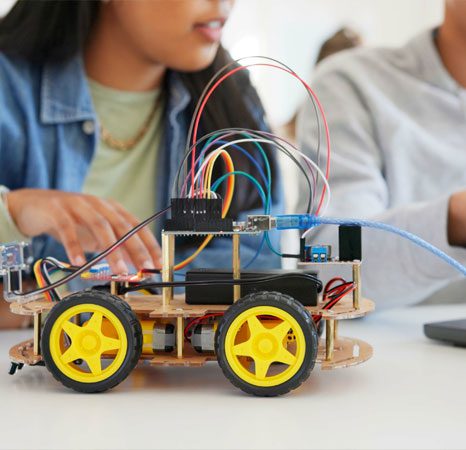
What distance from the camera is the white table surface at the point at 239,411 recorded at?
47cm

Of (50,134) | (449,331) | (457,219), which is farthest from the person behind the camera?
(50,134)

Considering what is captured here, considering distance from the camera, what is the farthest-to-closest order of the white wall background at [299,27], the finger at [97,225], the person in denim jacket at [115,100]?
the white wall background at [299,27] < the person in denim jacket at [115,100] < the finger at [97,225]

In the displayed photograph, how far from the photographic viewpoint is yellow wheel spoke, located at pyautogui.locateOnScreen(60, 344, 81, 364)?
587mm

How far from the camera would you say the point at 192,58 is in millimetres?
1193

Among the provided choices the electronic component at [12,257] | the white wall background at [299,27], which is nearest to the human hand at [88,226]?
the electronic component at [12,257]

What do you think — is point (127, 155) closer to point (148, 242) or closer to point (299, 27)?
point (148, 242)

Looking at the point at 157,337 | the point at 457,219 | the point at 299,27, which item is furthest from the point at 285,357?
the point at 299,27

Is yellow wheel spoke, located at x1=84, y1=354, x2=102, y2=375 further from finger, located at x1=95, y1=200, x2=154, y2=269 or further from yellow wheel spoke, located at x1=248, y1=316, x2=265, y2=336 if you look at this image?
finger, located at x1=95, y1=200, x2=154, y2=269

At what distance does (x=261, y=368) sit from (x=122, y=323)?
12 centimetres

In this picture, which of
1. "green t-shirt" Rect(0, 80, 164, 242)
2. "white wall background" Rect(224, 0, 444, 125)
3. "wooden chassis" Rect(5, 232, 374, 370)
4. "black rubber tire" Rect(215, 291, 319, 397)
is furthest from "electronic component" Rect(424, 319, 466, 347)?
"white wall background" Rect(224, 0, 444, 125)

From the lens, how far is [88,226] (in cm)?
86

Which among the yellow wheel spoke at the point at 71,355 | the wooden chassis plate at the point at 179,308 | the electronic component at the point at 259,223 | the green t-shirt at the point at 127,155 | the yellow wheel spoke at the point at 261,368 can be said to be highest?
the green t-shirt at the point at 127,155

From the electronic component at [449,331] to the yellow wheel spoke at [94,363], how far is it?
42 centimetres

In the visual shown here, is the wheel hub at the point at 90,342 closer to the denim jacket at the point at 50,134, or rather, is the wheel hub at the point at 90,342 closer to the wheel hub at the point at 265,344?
the wheel hub at the point at 265,344
